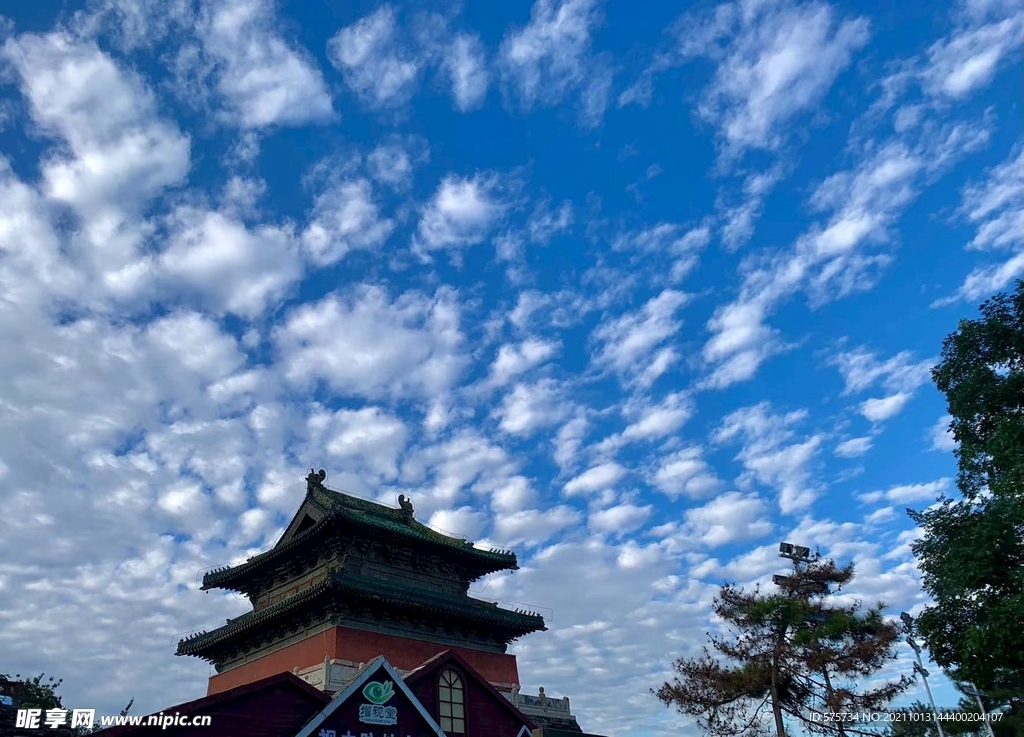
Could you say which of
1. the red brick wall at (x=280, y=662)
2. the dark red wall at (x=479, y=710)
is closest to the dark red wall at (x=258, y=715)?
the dark red wall at (x=479, y=710)

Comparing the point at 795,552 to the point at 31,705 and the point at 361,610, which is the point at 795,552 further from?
the point at 31,705

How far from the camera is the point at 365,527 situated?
29953 mm

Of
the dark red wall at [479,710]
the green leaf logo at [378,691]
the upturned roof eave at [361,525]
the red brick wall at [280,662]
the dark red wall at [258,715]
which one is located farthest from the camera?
the upturned roof eave at [361,525]

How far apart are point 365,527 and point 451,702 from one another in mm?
9598

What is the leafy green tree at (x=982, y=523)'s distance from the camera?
1908 centimetres

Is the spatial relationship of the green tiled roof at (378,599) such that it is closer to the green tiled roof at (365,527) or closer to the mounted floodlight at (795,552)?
→ the green tiled roof at (365,527)

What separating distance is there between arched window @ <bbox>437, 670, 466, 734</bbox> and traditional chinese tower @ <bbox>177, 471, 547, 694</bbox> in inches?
180

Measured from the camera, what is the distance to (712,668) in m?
28.2

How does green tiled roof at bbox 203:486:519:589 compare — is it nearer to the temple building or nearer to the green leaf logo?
the temple building

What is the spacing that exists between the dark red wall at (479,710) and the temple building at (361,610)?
0.08 metres

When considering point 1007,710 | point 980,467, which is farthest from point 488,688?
point 1007,710

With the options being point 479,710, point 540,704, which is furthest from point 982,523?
point 540,704

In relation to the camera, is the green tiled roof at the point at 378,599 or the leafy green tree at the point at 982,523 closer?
the leafy green tree at the point at 982,523

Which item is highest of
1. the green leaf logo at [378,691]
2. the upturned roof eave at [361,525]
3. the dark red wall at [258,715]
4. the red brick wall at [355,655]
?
the upturned roof eave at [361,525]
